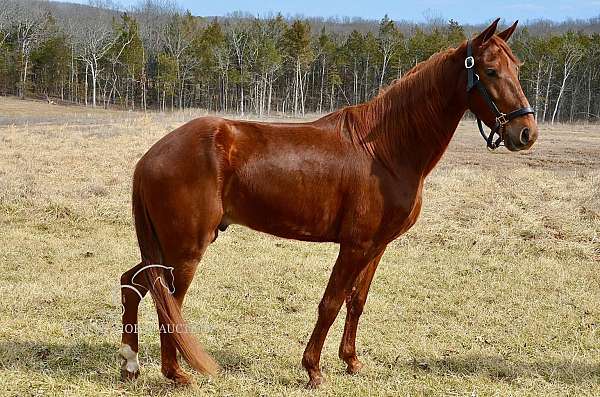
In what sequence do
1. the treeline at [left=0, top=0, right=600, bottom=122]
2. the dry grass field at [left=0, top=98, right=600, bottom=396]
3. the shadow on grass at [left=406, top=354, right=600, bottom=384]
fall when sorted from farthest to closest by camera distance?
the treeline at [left=0, top=0, right=600, bottom=122]
the shadow on grass at [left=406, top=354, right=600, bottom=384]
the dry grass field at [left=0, top=98, right=600, bottom=396]

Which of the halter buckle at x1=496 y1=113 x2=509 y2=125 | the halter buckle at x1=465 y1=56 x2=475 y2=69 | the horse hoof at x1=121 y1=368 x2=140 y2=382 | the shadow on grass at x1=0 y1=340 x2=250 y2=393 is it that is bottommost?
the shadow on grass at x1=0 y1=340 x2=250 y2=393

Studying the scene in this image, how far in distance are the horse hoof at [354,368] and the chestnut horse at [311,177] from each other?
54 cm

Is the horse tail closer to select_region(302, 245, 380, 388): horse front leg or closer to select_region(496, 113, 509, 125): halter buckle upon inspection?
select_region(302, 245, 380, 388): horse front leg

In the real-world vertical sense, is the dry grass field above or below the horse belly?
below

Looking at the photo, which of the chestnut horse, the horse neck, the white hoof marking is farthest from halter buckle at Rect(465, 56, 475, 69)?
the white hoof marking

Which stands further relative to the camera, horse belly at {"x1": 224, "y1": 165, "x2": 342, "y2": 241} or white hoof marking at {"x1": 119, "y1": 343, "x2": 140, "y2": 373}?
white hoof marking at {"x1": 119, "y1": 343, "x2": 140, "y2": 373}

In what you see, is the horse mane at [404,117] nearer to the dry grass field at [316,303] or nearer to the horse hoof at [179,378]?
the dry grass field at [316,303]

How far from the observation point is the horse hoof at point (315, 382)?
11.8 feet

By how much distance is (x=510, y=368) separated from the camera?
3967mm

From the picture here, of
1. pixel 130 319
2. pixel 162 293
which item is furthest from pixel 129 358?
pixel 162 293

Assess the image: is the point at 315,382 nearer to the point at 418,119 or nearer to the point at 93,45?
the point at 418,119

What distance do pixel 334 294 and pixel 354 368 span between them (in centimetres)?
80

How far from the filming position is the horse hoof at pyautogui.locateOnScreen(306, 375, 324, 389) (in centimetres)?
358

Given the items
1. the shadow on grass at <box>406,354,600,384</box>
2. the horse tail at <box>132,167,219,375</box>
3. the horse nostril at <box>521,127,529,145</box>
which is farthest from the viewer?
the shadow on grass at <box>406,354,600,384</box>
